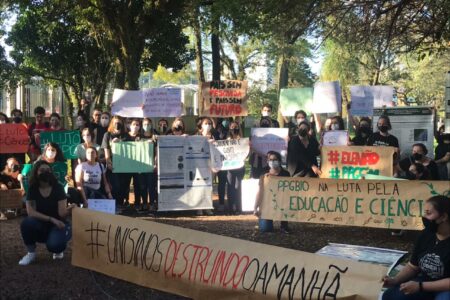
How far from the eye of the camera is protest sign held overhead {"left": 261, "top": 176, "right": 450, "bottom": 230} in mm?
7348

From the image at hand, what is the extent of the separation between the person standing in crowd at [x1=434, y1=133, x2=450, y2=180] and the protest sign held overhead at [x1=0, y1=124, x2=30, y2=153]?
22.3 ft

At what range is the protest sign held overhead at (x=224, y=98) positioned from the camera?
10.5 metres

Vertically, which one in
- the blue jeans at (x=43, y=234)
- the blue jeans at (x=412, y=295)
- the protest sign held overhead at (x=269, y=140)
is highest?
the protest sign held overhead at (x=269, y=140)

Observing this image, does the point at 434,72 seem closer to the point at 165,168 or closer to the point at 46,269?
the point at 165,168

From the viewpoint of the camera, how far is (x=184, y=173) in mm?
9680

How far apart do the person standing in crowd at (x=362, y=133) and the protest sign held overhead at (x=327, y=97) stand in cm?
80

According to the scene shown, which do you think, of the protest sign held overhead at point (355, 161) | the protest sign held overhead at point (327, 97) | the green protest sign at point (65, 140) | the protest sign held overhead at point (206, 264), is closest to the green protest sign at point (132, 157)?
the green protest sign at point (65, 140)

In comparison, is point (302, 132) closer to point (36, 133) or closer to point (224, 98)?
point (224, 98)

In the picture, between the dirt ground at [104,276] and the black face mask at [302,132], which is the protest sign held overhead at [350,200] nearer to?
the dirt ground at [104,276]

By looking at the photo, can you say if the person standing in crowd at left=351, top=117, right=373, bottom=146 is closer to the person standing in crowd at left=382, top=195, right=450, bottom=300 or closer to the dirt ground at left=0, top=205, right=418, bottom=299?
the dirt ground at left=0, top=205, right=418, bottom=299

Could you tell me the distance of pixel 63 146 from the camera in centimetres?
953

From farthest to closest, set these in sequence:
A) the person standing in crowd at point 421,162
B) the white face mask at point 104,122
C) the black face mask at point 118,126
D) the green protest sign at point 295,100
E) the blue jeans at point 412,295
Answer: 1. the green protest sign at point 295,100
2. the white face mask at point 104,122
3. the black face mask at point 118,126
4. the person standing in crowd at point 421,162
5. the blue jeans at point 412,295

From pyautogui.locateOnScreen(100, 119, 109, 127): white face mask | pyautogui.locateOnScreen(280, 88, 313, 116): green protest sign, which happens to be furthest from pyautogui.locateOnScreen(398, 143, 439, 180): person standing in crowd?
pyautogui.locateOnScreen(100, 119, 109, 127): white face mask

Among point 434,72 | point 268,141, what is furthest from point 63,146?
point 434,72
